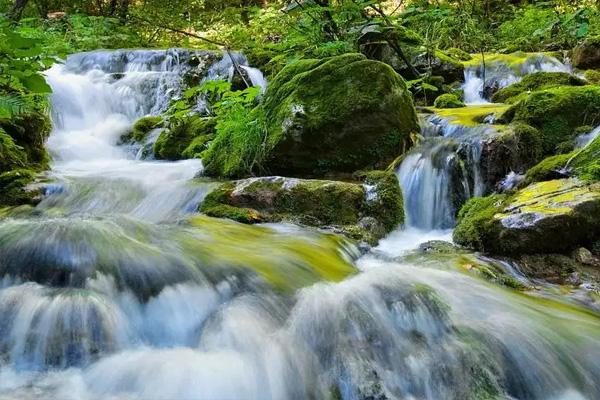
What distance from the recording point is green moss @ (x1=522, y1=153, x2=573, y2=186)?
496 centimetres

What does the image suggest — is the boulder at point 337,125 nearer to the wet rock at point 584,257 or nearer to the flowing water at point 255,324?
the flowing water at point 255,324

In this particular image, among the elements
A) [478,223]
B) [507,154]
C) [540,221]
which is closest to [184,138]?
[507,154]

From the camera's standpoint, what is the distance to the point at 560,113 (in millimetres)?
5855

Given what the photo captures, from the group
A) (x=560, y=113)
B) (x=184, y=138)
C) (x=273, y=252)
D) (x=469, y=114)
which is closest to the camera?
(x=273, y=252)

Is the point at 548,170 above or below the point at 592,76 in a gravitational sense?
below

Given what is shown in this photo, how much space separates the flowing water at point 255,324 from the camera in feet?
8.34

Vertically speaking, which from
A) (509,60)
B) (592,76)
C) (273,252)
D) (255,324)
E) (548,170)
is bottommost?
(255,324)

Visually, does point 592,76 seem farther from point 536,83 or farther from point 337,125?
point 337,125

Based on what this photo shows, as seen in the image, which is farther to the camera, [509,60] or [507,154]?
[509,60]

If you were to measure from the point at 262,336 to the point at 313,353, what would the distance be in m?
0.29

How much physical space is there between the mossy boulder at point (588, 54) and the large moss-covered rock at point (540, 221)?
7171mm

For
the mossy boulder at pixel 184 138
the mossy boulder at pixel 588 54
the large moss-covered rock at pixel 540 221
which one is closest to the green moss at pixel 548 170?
the large moss-covered rock at pixel 540 221

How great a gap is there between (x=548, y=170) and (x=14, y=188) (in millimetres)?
5385

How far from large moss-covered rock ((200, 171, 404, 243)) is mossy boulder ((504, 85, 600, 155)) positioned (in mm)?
1864
